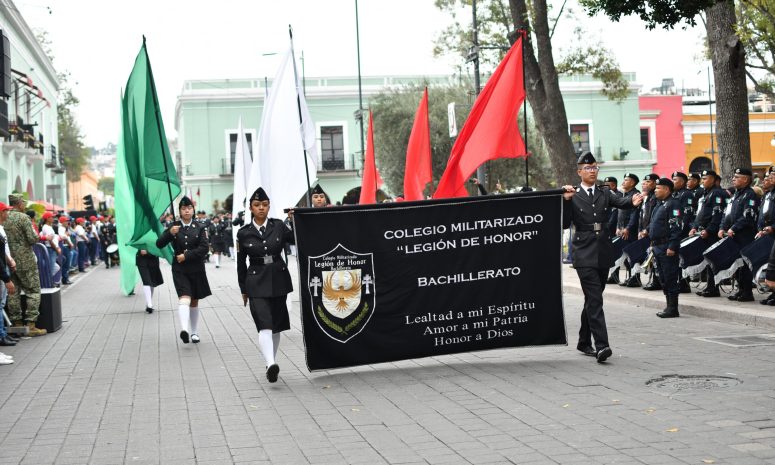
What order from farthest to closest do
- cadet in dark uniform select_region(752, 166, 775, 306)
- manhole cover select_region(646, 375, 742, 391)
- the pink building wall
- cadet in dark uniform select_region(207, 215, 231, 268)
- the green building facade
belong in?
the pink building wall → the green building facade → cadet in dark uniform select_region(207, 215, 231, 268) → cadet in dark uniform select_region(752, 166, 775, 306) → manhole cover select_region(646, 375, 742, 391)

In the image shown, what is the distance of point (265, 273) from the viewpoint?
890 cm

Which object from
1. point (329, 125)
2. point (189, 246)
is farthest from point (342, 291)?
point (329, 125)

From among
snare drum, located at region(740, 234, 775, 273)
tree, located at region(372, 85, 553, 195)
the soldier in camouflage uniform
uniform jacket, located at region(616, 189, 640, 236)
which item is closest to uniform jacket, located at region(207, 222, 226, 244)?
tree, located at region(372, 85, 553, 195)

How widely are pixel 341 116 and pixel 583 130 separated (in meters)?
15.3

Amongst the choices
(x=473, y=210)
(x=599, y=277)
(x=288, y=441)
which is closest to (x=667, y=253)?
(x=599, y=277)

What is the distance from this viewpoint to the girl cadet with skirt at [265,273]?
28.9 feet

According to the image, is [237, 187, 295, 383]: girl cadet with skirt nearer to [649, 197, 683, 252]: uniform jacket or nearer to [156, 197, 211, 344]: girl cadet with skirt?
[156, 197, 211, 344]: girl cadet with skirt

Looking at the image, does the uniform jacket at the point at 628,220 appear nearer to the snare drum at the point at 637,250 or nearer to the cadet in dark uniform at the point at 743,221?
the snare drum at the point at 637,250

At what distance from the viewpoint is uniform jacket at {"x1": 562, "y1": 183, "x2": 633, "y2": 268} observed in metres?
9.13

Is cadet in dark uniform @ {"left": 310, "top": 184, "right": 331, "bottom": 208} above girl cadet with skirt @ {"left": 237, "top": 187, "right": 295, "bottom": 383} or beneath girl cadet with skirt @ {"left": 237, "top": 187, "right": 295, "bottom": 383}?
above

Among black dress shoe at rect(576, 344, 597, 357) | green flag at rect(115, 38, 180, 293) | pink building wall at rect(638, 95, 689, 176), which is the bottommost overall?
black dress shoe at rect(576, 344, 597, 357)

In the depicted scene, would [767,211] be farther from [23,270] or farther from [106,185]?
[106,185]

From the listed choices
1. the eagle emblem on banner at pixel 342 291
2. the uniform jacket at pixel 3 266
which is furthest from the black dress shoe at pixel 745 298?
the uniform jacket at pixel 3 266

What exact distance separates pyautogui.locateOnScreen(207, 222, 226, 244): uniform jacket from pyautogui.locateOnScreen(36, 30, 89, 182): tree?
28553 millimetres
